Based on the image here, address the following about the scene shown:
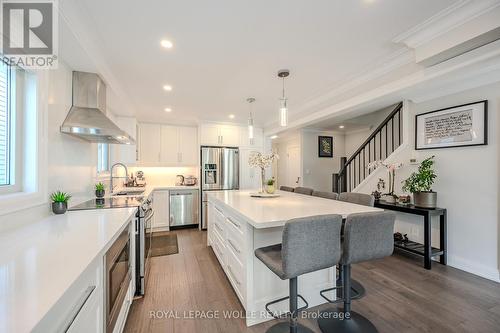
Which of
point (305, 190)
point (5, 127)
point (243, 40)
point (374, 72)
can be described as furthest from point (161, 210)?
point (374, 72)

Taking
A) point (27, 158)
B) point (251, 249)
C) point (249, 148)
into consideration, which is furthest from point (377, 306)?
Result: point (249, 148)

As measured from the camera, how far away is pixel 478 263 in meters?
2.45

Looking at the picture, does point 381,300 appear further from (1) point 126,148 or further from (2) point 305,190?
(1) point 126,148

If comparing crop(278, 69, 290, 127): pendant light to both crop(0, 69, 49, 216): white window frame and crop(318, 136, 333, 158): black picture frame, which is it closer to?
crop(0, 69, 49, 216): white window frame

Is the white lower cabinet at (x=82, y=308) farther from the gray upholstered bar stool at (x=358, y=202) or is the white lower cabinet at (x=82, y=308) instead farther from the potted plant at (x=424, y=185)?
the potted plant at (x=424, y=185)

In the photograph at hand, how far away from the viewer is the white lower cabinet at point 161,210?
14.7 ft

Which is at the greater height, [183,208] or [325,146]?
[325,146]

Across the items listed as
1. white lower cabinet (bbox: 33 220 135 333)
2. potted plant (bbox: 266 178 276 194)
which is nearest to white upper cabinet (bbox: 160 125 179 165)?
potted plant (bbox: 266 178 276 194)

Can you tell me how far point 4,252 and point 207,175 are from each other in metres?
3.85

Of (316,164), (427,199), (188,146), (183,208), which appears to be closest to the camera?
(427,199)

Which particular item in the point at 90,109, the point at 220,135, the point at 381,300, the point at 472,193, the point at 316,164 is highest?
the point at 220,135

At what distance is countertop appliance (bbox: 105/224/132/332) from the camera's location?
4.01ft

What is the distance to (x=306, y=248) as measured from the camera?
53.3 inches

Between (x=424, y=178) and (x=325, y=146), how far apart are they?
337 cm
